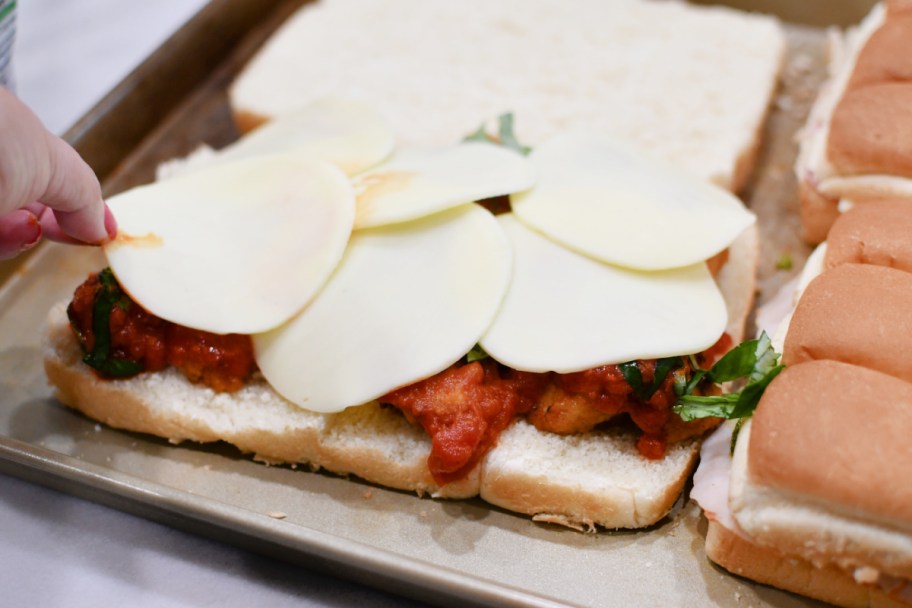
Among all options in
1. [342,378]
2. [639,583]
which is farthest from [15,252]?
[639,583]

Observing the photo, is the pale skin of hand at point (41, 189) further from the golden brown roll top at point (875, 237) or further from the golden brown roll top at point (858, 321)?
the golden brown roll top at point (875, 237)

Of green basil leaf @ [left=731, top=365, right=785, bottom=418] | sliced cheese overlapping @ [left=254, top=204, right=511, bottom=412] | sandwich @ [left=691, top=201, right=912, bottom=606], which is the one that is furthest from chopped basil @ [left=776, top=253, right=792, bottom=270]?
sliced cheese overlapping @ [left=254, top=204, right=511, bottom=412]

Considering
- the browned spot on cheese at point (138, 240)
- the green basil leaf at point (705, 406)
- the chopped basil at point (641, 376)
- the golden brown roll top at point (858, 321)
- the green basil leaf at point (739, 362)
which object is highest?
the browned spot on cheese at point (138, 240)

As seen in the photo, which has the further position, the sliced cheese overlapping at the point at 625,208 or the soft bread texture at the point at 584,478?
the sliced cheese overlapping at the point at 625,208

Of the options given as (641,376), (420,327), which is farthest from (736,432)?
(420,327)

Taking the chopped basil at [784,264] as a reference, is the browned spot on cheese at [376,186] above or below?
above

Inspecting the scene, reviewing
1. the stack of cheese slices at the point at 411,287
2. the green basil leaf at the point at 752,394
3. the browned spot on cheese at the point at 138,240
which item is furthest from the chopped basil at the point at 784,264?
the browned spot on cheese at the point at 138,240

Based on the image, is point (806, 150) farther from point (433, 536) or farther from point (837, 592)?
point (433, 536)

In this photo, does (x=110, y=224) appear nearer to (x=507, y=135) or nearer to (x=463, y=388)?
(x=463, y=388)
